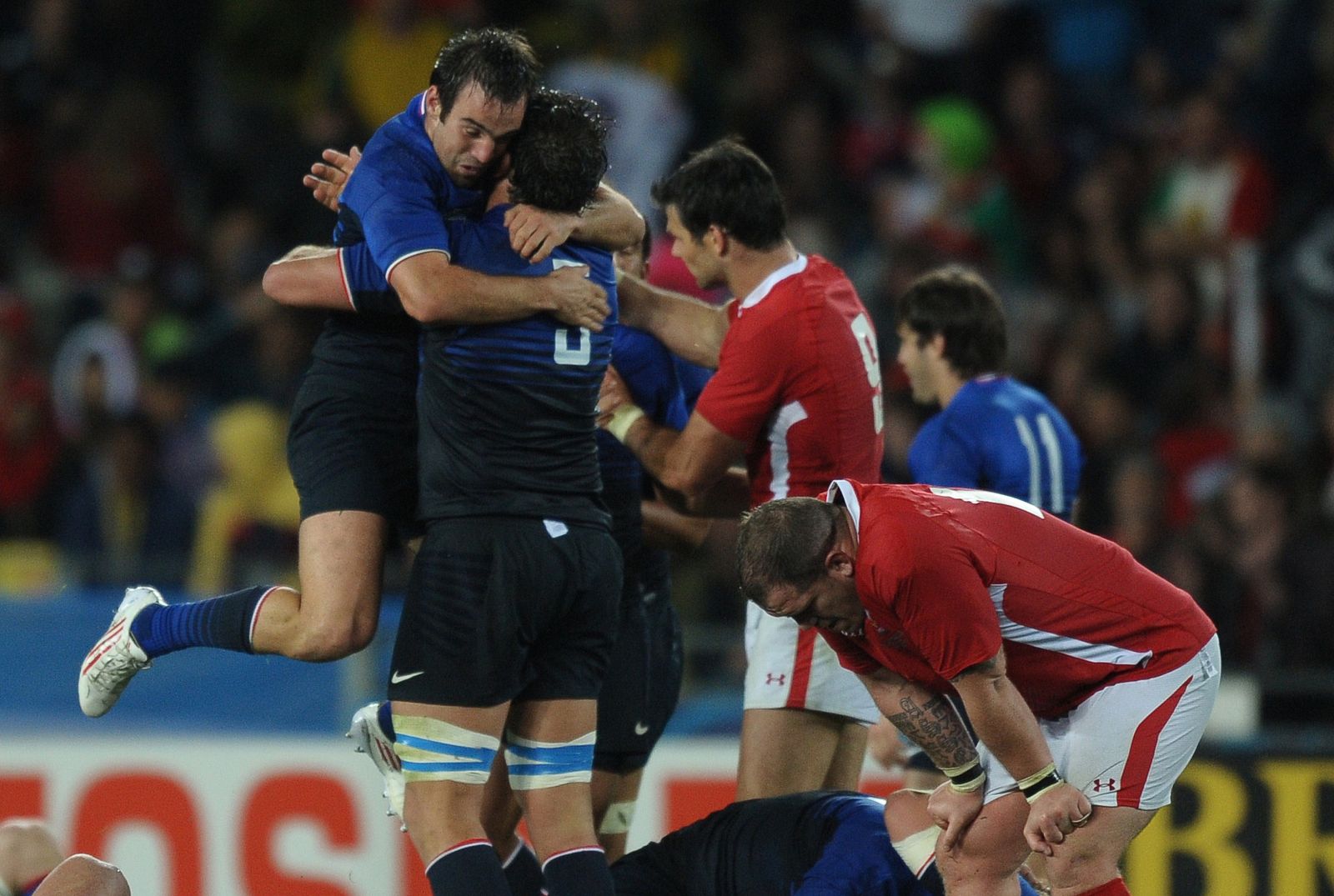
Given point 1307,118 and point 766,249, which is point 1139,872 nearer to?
point 766,249

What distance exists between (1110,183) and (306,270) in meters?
6.45

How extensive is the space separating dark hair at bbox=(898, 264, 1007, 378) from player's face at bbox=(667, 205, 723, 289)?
2.83 ft

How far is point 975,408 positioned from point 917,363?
0.93 ft

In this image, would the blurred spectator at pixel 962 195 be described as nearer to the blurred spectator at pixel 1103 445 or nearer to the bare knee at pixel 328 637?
the blurred spectator at pixel 1103 445

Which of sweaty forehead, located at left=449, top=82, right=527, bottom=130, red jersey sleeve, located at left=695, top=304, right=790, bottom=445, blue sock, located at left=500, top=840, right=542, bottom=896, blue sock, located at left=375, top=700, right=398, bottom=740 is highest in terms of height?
sweaty forehead, located at left=449, top=82, right=527, bottom=130

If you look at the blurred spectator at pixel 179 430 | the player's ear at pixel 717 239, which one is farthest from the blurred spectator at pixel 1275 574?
the blurred spectator at pixel 179 430

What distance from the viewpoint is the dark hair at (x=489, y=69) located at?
4.71m

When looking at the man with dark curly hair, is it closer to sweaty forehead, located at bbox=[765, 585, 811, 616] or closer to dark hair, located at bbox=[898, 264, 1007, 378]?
sweaty forehead, located at bbox=[765, 585, 811, 616]

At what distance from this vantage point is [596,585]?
489 centimetres

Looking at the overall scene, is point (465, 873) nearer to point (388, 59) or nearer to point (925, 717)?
point (925, 717)

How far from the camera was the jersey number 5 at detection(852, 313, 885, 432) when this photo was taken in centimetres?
544

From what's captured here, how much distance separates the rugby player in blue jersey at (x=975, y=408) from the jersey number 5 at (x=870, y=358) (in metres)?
0.47

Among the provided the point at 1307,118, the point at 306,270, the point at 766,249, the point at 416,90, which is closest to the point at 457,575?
the point at 306,270

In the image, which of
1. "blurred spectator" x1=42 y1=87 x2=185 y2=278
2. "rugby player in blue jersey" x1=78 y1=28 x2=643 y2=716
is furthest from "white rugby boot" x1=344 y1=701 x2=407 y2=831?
"blurred spectator" x1=42 y1=87 x2=185 y2=278
